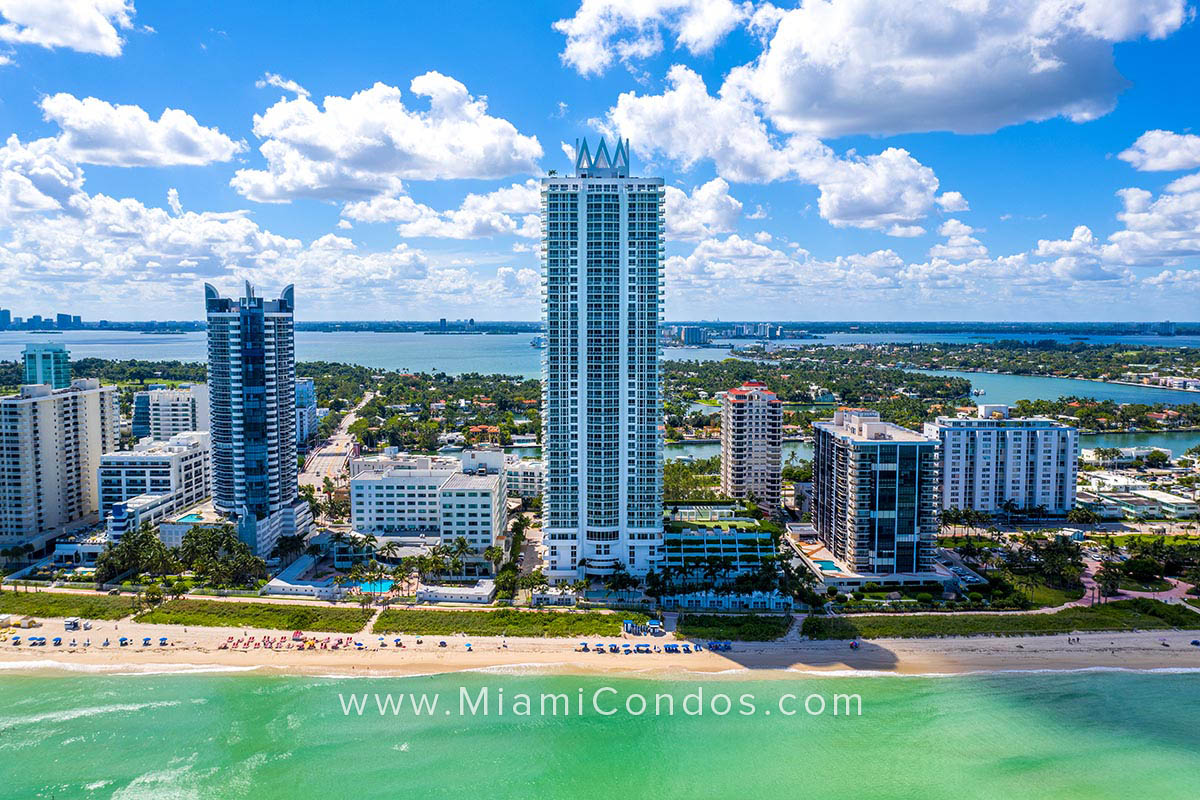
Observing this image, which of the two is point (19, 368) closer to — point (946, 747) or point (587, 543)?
point (587, 543)

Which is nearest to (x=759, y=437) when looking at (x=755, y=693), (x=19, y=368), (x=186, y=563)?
(x=755, y=693)

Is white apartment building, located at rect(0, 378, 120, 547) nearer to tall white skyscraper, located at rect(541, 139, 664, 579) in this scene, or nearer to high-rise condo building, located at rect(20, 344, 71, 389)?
high-rise condo building, located at rect(20, 344, 71, 389)

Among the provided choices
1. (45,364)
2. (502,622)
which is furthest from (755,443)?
(45,364)

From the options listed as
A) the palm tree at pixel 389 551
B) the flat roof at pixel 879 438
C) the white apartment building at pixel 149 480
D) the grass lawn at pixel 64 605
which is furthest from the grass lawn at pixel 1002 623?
the white apartment building at pixel 149 480

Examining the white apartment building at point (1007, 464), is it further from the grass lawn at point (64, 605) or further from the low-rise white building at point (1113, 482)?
the grass lawn at point (64, 605)

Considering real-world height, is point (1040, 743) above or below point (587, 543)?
below

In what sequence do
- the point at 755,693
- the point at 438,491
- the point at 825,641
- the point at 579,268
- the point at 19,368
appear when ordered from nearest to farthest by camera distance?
the point at 755,693, the point at 825,641, the point at 579,268, the point at 438,491, the point at 19,368
